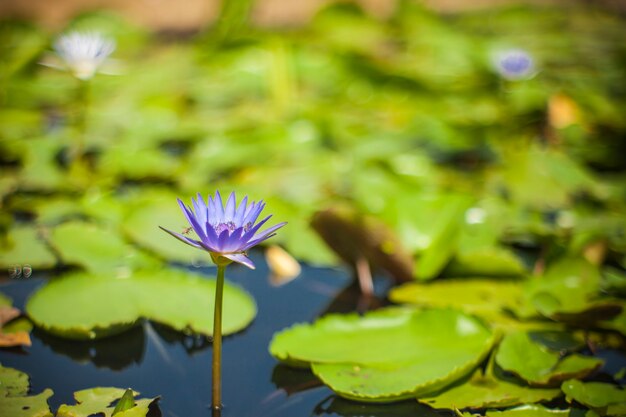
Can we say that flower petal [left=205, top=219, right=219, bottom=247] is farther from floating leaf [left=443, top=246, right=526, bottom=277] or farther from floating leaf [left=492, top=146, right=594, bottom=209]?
floating leaf [left=492, top=146, right=594, bottom=209]

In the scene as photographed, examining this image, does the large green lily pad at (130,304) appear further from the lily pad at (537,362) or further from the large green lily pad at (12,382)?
the lily pad at (537,362)

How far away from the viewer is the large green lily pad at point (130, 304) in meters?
1.12

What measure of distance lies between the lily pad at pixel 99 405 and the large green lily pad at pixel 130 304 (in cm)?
15

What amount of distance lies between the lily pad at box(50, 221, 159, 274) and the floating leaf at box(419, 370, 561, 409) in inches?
26.8

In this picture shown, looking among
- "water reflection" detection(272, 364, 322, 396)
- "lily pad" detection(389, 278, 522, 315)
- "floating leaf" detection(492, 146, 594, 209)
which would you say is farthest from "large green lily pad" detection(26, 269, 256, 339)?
"floating leaf" detection(492, 146, 594, 209)

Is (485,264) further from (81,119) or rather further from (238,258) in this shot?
(81,119)

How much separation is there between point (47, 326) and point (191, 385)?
0.29 meters

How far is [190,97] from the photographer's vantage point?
2.36 metres

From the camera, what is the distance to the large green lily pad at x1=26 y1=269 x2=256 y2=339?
1117mm

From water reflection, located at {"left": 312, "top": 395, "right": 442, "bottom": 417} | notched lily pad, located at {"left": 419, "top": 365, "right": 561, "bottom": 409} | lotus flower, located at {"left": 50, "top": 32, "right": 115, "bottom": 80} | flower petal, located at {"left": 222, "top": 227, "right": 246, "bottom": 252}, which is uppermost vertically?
lotus flower, located at {"left": 50, "top": 32, "right": 115, "bottom": 80}

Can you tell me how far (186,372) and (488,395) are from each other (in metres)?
0.51

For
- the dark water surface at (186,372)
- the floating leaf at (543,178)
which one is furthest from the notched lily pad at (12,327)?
the floating leaf at (543,178)

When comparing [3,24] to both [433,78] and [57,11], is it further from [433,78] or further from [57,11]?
[433,78]

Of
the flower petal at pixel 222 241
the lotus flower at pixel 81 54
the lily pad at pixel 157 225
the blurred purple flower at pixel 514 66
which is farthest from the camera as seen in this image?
the blurred purple flower at pixel 514 66
